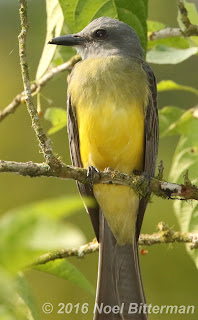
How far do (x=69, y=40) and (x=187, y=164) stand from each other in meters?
1.16

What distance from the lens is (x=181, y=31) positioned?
402 cm

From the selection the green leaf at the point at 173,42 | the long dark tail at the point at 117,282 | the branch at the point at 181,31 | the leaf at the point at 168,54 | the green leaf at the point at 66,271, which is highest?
the green leaf at the point at 173,42

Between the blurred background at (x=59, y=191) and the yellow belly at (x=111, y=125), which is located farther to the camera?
the blurred background at (x=59, y=191)

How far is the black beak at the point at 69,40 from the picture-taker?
3.90 meters

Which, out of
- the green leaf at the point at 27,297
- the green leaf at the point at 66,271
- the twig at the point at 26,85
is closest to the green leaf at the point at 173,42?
the twig at the point at 26,85

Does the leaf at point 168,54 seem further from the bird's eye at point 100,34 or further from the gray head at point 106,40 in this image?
the bird's eye at point 100,34

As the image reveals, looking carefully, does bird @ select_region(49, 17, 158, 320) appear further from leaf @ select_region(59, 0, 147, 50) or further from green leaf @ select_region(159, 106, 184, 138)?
leaf @ select_region(59, 0, 147, 50)

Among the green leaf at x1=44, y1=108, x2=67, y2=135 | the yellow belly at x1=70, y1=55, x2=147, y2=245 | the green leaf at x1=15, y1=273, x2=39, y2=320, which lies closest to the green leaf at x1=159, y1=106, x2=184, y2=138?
the yellow belly at x1=70, y1=55, x2=147, y2=245

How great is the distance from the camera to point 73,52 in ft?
14.8

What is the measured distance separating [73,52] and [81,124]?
0.76 metres

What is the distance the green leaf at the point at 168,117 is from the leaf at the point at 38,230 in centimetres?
300

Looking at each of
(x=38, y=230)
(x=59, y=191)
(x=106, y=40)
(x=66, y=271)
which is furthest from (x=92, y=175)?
(x=59, y=191)

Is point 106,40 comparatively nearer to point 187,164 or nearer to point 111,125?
point 111,125

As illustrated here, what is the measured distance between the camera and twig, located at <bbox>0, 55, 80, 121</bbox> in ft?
13.1
